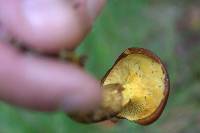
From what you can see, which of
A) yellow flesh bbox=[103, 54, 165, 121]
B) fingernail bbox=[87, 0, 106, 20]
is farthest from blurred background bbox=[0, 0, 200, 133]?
fingernail bbox=[87, 0, 106, 20]

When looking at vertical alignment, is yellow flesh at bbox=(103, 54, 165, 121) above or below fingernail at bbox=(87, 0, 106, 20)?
below

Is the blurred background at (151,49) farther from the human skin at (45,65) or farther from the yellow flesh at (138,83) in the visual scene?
the human skin at (45,65)

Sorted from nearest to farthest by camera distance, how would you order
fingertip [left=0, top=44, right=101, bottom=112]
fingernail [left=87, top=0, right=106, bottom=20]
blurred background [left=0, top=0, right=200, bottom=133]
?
fingertip [left=0, top=44, right=101, bottom=112]
fingernail [left=87, top=0, right=106, bottom=20]
blurred background [left=0, top=0, right=200, bottom=133]

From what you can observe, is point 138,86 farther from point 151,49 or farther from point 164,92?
point 151,49

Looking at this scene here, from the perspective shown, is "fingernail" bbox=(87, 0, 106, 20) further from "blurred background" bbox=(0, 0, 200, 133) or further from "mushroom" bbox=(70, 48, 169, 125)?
"blurred background" bbox=(0, 0, 200, 133)

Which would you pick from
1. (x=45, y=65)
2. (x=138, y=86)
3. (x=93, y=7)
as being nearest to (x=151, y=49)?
(x=138, y=86)

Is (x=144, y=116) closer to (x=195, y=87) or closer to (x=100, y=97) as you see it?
(x=100, y=97)
